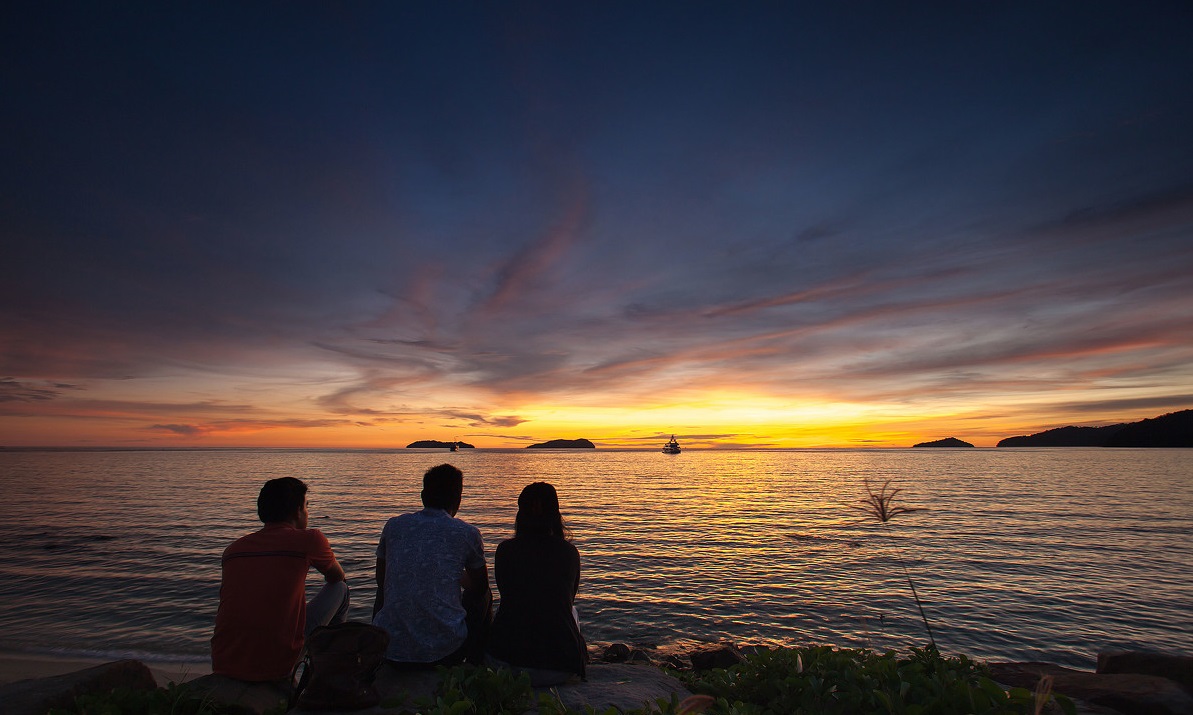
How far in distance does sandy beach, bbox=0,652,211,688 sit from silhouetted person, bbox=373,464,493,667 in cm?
776

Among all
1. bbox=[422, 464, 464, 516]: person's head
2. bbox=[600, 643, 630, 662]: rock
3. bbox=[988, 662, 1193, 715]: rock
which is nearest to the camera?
bbox=[422, 464, 464, 516]: person's head

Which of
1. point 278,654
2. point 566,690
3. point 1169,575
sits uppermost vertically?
point 278,654

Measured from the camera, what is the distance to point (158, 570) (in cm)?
1891

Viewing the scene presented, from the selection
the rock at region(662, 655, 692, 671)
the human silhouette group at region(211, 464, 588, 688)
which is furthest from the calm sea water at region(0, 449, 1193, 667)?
the human silhouette group at region(211, 464, 588, 688)

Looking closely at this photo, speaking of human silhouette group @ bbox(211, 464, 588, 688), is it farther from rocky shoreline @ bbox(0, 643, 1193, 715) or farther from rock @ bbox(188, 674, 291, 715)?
rocky shoreline @ bbox(0, 643, 1193, 715)

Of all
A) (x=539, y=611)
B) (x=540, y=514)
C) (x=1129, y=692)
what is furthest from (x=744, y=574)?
(x=540, y=514)

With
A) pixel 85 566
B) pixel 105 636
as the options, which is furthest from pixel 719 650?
pixel 85 566

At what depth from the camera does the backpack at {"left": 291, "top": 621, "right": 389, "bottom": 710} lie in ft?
15.9

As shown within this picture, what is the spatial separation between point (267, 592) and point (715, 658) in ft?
30.4

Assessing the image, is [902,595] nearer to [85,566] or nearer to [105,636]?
[105,636]

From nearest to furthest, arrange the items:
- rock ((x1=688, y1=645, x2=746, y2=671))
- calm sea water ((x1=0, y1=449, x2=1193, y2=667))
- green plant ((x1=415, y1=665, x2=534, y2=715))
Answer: green plant ((x1=415, y1=665, x2=534, y2=715)) → rock ((x1=688, y1=645, x2=746, y2=671)) → calm sea water ((x1=0, y1=449, x2=1193, y2=667))

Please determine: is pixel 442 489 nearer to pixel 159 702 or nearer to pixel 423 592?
pixel 423 592

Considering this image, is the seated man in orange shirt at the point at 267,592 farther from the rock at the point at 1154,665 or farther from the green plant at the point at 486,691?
the rock at the point at 1154,665

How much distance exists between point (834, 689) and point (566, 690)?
2830 millimetres
